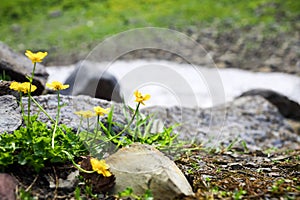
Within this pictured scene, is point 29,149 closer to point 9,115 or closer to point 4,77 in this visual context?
point 9,115

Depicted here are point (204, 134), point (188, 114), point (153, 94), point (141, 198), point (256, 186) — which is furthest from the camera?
point (153, 94)

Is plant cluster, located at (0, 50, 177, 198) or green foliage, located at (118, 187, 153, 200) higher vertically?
plant cluster, located at (0, 50, 177, 198)

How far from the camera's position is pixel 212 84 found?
3961mm

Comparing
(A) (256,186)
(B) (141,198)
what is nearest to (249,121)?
(A) (256,186)

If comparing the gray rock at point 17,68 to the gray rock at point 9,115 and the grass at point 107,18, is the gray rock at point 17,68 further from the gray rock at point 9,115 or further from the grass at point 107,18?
the grass at point 107,18

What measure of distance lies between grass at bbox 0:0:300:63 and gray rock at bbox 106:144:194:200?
7.06m

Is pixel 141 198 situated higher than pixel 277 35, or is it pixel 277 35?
pixel 277 35

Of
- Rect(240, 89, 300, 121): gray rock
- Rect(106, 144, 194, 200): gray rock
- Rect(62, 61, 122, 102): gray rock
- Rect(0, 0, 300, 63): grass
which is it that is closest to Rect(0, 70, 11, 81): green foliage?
Rect(62, 61, 122, 102): gray rock

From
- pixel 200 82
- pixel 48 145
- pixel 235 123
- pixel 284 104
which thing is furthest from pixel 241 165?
pixel 200 82

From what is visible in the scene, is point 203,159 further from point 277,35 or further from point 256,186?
point 277,35

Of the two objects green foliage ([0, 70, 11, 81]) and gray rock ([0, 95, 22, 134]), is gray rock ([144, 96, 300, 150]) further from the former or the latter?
gray rock ([0, 95, 22, 134])

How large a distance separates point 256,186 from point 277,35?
26.8ft

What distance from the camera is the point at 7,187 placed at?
2.11 metres

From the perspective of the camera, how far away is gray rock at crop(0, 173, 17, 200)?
81.1 inches
